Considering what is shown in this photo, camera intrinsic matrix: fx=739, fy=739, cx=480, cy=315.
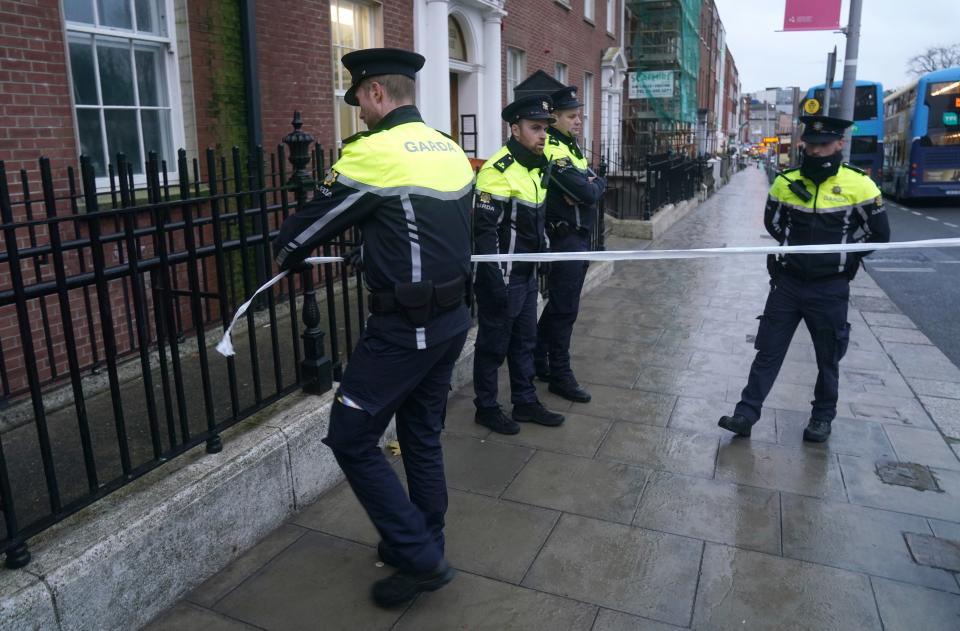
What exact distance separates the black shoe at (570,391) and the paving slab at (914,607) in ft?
7.87

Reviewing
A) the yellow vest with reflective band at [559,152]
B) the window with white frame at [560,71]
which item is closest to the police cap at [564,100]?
the yellow vest with reflective band at [559,152]

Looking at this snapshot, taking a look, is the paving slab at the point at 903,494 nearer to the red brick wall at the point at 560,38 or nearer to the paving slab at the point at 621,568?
the paving slab at the point at 621,568

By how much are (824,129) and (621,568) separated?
283cm

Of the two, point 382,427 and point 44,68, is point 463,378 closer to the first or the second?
point 382,427

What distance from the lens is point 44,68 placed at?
4980 millimetres

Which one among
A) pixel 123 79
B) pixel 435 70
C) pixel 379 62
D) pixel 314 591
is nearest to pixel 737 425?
pixel 314 591

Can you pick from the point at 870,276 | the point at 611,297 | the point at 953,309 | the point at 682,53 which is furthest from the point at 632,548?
the point at 682,53

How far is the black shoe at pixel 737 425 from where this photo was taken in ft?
15.2

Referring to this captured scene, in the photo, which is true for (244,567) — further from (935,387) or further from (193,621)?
(935,387)

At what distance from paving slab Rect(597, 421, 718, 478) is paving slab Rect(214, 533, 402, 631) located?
1723 millimetres

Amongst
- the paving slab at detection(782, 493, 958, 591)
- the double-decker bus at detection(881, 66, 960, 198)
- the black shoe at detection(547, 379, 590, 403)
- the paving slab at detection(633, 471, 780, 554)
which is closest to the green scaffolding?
the double-decker bus at detection(881, 66, 960, 198)

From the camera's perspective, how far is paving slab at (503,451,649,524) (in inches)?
149

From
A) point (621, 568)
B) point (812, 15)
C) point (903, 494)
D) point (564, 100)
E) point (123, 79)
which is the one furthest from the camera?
point (812, 15)

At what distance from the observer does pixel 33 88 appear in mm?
4914
